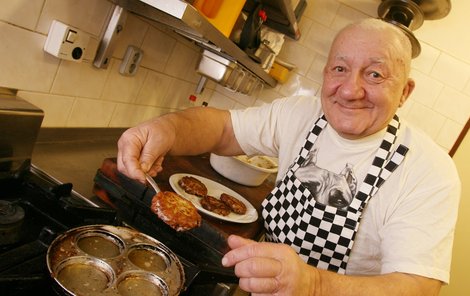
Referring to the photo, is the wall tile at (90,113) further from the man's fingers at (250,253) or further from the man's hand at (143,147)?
the man's fingers at (250,253)

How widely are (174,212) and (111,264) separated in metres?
0.22

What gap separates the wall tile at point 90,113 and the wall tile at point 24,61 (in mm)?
190

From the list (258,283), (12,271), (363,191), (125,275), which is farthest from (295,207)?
(12,271)

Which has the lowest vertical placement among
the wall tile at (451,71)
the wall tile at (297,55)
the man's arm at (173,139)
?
the man's arm at (173,139)

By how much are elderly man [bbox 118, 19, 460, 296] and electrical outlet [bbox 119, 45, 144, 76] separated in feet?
1.12

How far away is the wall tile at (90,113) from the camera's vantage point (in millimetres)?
1252

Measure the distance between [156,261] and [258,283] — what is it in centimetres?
24

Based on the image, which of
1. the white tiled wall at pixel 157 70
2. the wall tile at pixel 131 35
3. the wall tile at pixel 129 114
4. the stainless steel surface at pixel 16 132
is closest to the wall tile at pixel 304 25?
the white tiled wall at pixel 157 70

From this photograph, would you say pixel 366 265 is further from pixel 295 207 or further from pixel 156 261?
pixel 156 261

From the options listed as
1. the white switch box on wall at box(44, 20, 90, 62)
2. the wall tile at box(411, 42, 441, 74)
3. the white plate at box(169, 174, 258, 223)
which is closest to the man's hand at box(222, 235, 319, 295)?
the white plate at box(169, 174, 258, 223)

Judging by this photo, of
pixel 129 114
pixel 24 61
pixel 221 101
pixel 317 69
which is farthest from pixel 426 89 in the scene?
pixel 24 61

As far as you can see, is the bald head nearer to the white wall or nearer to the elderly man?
the elderly man

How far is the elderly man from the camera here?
0.90m

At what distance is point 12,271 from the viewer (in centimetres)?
61
